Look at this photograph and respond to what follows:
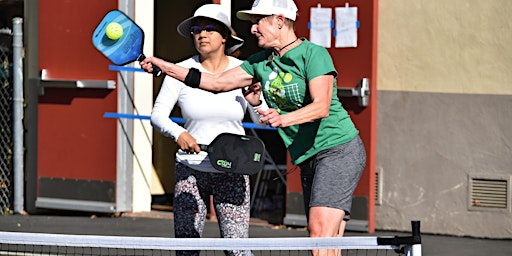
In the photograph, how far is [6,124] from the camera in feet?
48.8

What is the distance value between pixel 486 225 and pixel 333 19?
90.3 inches

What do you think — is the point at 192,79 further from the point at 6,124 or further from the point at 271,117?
the point at 6,124

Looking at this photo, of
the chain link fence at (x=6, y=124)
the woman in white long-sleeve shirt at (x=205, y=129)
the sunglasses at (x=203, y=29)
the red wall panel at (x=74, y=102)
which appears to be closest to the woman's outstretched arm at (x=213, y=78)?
the woman in white long-sleeve shirt at (x=205, y=129)

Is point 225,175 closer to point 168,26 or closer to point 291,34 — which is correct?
point 291,34

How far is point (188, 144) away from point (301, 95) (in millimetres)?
867

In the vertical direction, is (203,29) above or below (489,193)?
above

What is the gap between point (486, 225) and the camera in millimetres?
11797

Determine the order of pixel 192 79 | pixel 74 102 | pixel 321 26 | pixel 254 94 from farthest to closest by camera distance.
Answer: pixel 74 102 < pixel 321 26 < pixel 254 94 < pixel 192 79

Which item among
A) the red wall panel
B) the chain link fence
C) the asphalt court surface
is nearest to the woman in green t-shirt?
the asphalt court surface

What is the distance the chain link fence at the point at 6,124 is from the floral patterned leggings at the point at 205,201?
7.07m

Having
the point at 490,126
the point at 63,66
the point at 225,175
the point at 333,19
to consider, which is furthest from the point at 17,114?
the point at 225,175

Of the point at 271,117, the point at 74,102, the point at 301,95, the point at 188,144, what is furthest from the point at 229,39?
the point at 74,102

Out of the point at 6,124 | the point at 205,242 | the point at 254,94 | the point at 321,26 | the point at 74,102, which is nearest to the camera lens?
the point at 205,242

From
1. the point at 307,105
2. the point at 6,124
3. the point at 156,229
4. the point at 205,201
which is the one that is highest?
the point at 307,105
